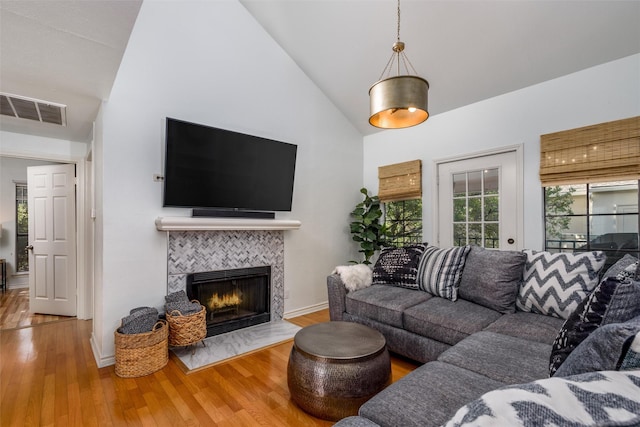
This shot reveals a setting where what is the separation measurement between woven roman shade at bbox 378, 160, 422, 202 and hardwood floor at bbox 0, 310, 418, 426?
2.21 metres

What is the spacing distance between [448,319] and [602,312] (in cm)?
129

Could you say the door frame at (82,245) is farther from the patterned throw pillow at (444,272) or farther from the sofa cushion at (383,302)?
the patterned throw pillow at (444,272)

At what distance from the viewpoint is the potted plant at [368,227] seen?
4418 mm

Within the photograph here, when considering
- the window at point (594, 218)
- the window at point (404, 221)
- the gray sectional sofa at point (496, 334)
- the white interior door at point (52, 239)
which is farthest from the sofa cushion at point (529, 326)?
the white interior door at point (52, 239)

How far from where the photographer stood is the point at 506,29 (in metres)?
2.73

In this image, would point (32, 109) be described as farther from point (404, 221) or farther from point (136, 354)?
point (404, 221)

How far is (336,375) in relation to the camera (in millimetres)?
1741

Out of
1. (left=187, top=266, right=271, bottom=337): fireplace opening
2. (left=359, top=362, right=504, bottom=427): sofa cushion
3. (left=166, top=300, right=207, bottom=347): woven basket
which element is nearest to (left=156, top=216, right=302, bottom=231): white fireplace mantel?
(left=187, top=266, right=271, bottom=337): fireplace opening

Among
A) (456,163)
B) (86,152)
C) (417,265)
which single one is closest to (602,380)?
(417,265)

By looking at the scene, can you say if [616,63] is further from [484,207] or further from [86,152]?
[86,152]

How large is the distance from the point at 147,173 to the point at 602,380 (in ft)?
10.3

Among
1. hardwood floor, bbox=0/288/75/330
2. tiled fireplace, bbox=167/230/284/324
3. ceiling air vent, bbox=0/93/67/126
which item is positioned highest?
ceiling air vent, bbox=0/93/67/126

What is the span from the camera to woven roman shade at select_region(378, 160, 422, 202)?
4.07 meters

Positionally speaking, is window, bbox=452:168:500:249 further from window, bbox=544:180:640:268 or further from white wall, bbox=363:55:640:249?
window, bbox=544:180:640:268
